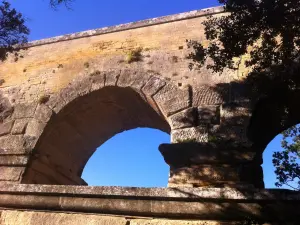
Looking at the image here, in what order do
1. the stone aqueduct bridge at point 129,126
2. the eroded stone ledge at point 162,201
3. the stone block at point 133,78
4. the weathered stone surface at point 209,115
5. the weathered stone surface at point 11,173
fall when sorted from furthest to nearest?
the stone block at point 133,78, the weathered stone surface at point 11,173, the weathered stone surface at point 209,115, the stone aqueduct bridge at point 129,126, the eroded stone ledge at point 162,201

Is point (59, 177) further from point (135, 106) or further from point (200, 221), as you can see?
point (200, 221)

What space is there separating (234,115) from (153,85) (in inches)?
57.6

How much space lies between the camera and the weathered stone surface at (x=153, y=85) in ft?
18.4

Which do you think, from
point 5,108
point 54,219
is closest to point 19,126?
point 5,108

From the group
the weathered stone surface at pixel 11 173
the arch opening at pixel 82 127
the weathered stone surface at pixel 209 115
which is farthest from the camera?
the arch opening at pixel 82 127

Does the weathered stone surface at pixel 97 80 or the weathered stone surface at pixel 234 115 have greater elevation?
the weathered stone surface at pixel 97 80

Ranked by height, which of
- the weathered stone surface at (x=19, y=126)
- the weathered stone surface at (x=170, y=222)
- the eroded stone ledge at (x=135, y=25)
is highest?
the eroded stone ledge at (x=135, y=25)

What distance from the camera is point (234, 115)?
4.93 meters

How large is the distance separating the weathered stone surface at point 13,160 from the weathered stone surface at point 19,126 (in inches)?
20.4

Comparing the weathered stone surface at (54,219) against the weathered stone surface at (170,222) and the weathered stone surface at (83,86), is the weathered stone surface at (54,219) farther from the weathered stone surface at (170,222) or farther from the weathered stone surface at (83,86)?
the weathered stone surface at (83,86)

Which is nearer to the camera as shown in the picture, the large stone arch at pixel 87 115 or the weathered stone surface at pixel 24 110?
the large stone arch at pixel 87 115

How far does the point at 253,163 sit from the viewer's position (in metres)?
4.46

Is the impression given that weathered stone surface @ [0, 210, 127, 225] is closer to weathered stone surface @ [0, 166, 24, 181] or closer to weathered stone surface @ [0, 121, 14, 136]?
weathered stone surface @ [0, 166, 24, 181]

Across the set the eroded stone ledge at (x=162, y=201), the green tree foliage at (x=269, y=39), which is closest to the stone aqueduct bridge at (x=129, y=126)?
the eroded stone ledge at (x=162, y=201)
